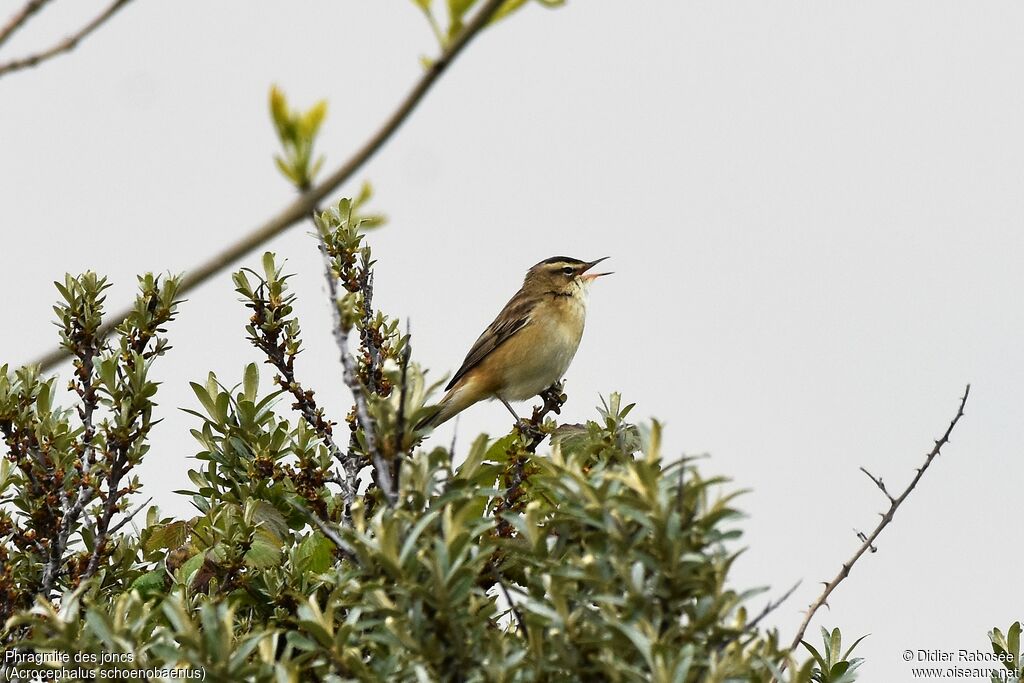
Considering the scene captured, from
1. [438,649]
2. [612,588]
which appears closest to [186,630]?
[438,649]

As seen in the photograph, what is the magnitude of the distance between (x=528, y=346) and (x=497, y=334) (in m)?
0.43

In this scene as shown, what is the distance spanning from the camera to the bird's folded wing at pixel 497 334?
9.62 meters

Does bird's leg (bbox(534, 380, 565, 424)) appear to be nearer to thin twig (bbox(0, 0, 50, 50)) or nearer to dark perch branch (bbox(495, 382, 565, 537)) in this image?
dark perch branch (bbox(495, 382, 565, 537))

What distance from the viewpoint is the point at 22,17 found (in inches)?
51.8

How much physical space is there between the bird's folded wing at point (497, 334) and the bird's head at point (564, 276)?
25 cm

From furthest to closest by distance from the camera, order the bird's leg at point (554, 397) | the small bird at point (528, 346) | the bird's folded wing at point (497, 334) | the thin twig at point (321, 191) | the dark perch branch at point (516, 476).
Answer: the bird's folded wing at point (497, 334) < the small bird at point (528, 346) < the bird's leg at point (554, 397) < the dark perch branch at point (516, 476) < the thin twig at point (321, 191)

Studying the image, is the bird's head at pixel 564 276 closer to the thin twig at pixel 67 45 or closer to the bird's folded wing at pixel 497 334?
the bird's folded wing at pixel 497 334

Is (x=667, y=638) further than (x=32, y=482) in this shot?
No

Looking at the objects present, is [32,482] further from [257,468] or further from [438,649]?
[438,649]

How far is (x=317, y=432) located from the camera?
456 cm

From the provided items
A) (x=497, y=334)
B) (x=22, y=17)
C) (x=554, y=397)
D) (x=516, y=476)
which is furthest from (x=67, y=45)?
(x=497, y=334)

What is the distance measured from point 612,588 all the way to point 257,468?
2053mm

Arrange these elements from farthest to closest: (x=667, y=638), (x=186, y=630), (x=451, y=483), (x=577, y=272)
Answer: (x=577, y=272) < (x=451, y=483) < (x=186, y=630) < (x=667, y=638)

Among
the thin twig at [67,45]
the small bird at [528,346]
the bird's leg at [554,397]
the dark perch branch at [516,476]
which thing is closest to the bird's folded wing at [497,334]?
the small bird at [528,346]
